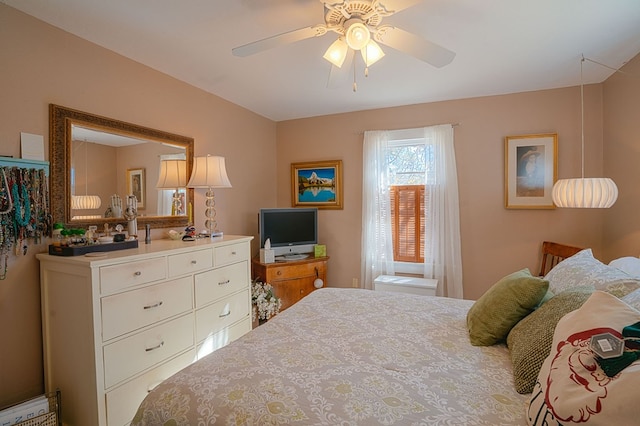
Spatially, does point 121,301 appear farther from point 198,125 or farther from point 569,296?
point 569,296

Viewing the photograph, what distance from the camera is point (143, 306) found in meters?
1.79

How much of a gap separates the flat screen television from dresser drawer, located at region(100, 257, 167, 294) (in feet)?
4.95

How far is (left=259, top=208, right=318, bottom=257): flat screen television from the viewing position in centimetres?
342

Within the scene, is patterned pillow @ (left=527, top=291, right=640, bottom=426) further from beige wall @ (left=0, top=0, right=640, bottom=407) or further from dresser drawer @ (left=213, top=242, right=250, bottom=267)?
beige wall @ (left=0, top=0, right=640, bottom=407)

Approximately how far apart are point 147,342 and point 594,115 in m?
4.21

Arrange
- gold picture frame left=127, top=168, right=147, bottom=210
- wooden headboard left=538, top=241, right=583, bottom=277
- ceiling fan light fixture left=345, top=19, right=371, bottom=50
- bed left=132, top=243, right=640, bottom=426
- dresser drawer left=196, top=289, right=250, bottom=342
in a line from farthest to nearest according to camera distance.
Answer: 1. wooden headboard left=538, top=241, right=583, bottom=277
2. gold picture frame left=127, top=168, right=147, bottom=210
3. dresser drawer left=196, top=289, right=250, bottom=342
4. ceiling fan light fixture left=345, top=19, right=371, bottom=50
5. bed left=132, top=243, right=640, bottom=426

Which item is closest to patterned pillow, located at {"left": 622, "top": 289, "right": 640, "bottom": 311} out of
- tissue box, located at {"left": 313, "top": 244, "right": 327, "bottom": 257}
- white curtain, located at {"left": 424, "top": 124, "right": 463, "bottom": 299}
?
white curtain, located at {"left": 424, "top": 124, "right": 463, "bottom": 299}

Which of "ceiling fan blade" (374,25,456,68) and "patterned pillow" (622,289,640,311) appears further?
"ceiling fan blade" (374,25,456,68)

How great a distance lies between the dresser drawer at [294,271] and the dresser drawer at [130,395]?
1.38 meters

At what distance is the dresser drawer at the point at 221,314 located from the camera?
7.21 ft

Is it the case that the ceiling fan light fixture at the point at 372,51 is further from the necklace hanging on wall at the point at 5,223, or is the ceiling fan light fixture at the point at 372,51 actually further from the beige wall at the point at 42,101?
the necklace hanging on wall at the point at 5,223

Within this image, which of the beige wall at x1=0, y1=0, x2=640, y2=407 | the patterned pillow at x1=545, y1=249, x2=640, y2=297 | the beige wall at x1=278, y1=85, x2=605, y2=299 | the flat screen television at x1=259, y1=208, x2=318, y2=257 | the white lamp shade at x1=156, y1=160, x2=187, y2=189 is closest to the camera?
the patterned pillow at x1=545, y1=249, x2=640, y2=297

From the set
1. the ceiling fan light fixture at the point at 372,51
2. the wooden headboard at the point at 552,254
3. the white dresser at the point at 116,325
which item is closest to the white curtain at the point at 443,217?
the wooden headboard at the point at 552,254

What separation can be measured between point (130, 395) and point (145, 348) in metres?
0.26
